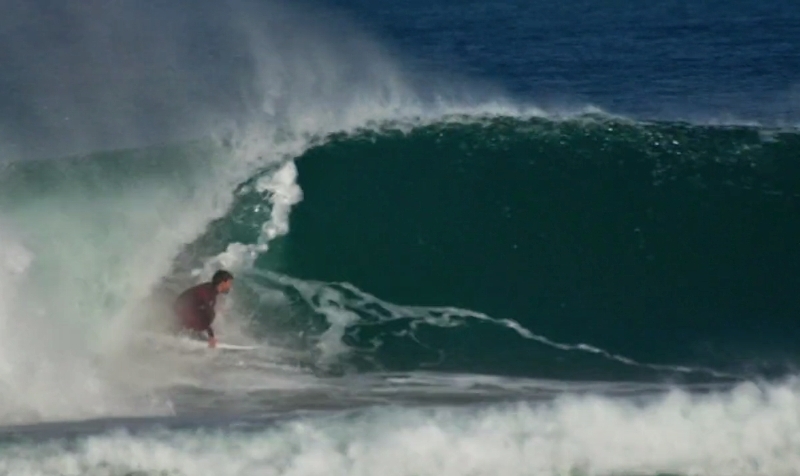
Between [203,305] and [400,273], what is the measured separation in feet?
10.8

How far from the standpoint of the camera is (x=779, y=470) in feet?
46.0

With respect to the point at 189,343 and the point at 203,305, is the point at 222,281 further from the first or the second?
the point at 189,343

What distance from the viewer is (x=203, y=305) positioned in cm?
1789

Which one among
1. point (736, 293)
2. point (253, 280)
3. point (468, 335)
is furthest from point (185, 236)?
point (736, 293)

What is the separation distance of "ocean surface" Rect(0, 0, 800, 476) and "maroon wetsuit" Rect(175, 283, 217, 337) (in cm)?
29

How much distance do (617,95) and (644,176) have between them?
7.23m

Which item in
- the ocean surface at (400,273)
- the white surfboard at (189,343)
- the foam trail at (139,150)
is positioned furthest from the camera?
the white surfboard at (189,343)

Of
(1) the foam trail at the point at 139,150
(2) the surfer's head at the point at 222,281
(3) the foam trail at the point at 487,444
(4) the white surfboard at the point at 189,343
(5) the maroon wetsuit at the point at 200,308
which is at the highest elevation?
(1) the foam trail at the point at 139,150

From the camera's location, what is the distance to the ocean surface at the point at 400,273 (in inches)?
572

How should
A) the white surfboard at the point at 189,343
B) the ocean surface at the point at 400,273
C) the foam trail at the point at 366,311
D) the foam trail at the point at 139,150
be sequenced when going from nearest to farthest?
1. the ocean surface at the point at 400,273
2. the foam trail at the point at 139,150
3. the white surfboard at the point at 189,343
4. the foam trail at the point at 366,311

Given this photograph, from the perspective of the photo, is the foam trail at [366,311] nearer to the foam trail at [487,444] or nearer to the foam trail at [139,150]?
the foam trail at [139,150]

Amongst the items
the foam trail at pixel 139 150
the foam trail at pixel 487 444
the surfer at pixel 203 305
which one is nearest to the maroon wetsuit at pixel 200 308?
the surfer at pixel 203 305

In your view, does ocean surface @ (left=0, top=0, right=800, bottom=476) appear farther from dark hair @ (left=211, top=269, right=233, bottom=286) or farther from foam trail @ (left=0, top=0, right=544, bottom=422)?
dark hair @ (left=211, top=269, right=233, bottom=286)

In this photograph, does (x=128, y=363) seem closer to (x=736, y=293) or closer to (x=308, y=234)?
(x=308, y=234)
